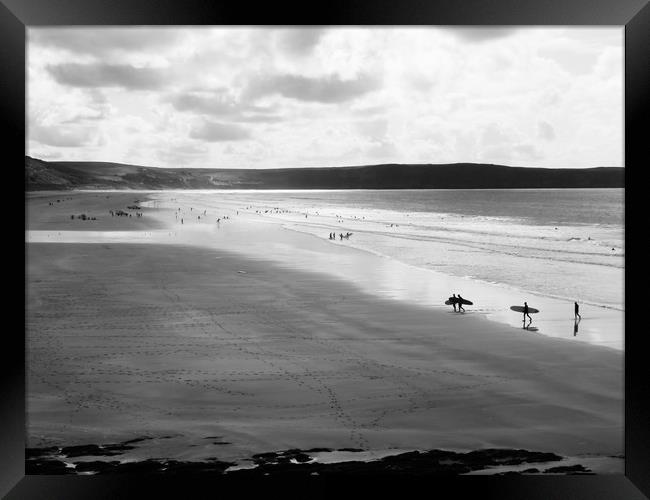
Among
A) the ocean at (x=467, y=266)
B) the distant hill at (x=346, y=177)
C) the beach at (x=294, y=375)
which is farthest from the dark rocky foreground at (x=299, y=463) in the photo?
the distant hill at (x=346, y=177)

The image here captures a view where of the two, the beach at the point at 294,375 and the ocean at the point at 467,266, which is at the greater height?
the ocean at the point at 467,266

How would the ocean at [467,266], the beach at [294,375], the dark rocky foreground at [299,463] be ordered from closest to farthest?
the dark rocky foreground at [299,463]
the beach at [294,375]
the ocean at [467,266]

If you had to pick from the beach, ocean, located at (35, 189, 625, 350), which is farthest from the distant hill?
the beach

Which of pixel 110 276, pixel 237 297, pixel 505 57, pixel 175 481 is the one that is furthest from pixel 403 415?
pixel 505 57

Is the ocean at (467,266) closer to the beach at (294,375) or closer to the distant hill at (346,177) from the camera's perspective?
the beach at (294,375)

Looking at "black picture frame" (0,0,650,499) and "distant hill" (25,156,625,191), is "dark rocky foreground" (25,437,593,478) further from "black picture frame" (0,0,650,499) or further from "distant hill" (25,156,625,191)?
"distant hill" (25,156,625,191)

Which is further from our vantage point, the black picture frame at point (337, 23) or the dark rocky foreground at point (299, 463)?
the dark rocky foreground at point (299, 463)

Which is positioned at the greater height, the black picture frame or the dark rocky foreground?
the black picture frame
